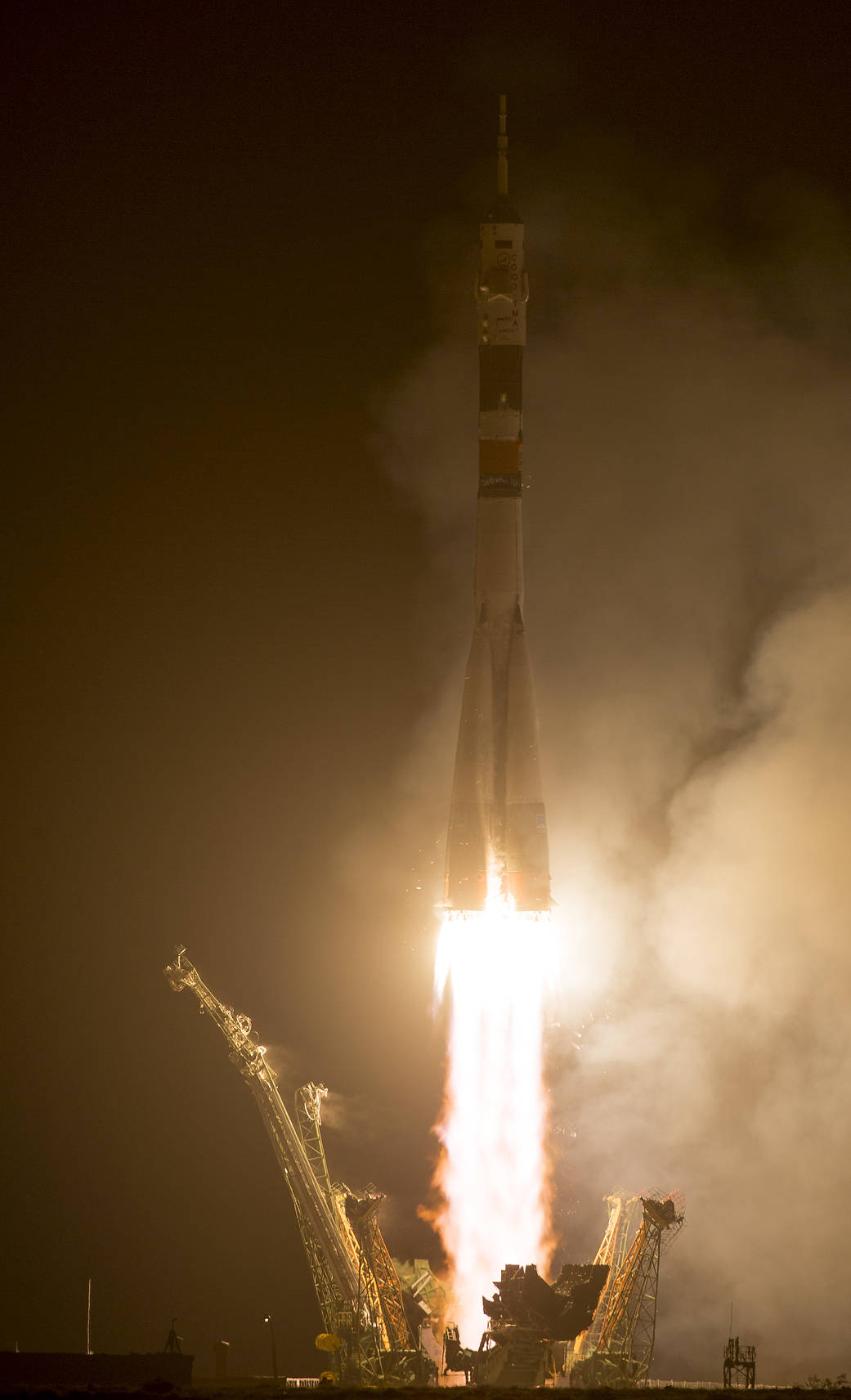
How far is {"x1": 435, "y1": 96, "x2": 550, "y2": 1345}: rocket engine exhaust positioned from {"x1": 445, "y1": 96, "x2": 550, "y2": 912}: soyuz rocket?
30 millimetres

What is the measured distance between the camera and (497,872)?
4612cm

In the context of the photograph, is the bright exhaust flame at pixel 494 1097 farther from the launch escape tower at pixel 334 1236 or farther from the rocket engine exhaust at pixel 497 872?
the launch escape tower at pixel 334 1236

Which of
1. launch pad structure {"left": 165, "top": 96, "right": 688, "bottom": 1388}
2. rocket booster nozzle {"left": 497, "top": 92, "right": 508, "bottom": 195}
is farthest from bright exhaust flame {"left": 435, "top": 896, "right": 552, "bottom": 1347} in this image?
rocket booster nozzle {"left": 497, "top": 92, "right": 508, "bottom": 195}

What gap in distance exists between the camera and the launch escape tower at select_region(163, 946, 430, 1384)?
4694cm

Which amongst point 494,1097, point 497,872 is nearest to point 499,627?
point 497,872

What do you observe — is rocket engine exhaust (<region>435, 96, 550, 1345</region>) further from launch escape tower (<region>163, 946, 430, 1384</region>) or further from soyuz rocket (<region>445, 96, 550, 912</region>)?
launch escape tower (<region>163, 946, 430, 1384</region>)

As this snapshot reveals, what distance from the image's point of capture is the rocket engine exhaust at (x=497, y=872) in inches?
1816

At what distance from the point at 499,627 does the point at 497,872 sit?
6.41 meters

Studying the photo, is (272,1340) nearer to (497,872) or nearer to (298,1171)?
(298,1171)

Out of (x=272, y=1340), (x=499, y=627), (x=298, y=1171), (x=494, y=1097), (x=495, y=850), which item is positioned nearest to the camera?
(x=495, y=850)

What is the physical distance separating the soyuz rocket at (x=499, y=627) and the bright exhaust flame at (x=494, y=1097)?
1472 millimetres

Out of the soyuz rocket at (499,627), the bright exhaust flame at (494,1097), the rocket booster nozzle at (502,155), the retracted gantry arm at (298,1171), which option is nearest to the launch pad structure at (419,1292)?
the retracted gantry arm at (298,1171)

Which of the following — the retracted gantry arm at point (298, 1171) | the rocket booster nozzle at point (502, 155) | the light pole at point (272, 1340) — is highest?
the rocket booster nozzle at point (502, 155)

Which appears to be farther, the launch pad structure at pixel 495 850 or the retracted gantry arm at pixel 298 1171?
the retracted gantry arm at pixel 298 1171
